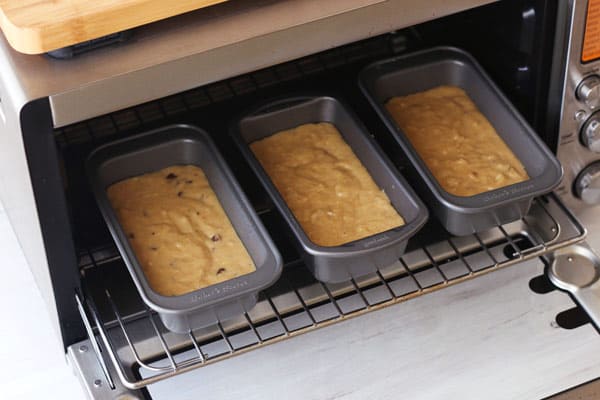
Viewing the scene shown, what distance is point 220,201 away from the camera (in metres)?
1.19

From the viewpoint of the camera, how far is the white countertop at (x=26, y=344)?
120 cm

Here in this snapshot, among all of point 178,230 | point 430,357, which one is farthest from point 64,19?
point 430,357

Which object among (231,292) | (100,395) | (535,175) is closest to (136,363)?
(100,395)

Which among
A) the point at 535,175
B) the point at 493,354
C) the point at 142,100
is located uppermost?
the point at 142,100

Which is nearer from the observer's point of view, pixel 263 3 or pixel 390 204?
pixel 263 3

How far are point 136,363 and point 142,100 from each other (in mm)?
319

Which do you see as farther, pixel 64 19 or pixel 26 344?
pixel 26 344

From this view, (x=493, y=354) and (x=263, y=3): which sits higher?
(x=263, y=3)

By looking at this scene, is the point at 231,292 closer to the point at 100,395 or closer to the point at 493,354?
the point at 100,395

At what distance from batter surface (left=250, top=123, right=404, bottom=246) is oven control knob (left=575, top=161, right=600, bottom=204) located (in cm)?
26

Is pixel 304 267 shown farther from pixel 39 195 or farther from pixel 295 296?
pixel 39 195

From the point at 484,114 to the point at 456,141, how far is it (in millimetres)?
55

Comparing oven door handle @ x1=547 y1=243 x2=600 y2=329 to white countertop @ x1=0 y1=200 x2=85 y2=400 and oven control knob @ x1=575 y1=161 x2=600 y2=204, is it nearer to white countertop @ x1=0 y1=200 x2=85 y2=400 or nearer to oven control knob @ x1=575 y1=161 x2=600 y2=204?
oven control knob @ x1=575 y1=161 x2=600 y2=204

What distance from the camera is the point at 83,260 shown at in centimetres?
122
